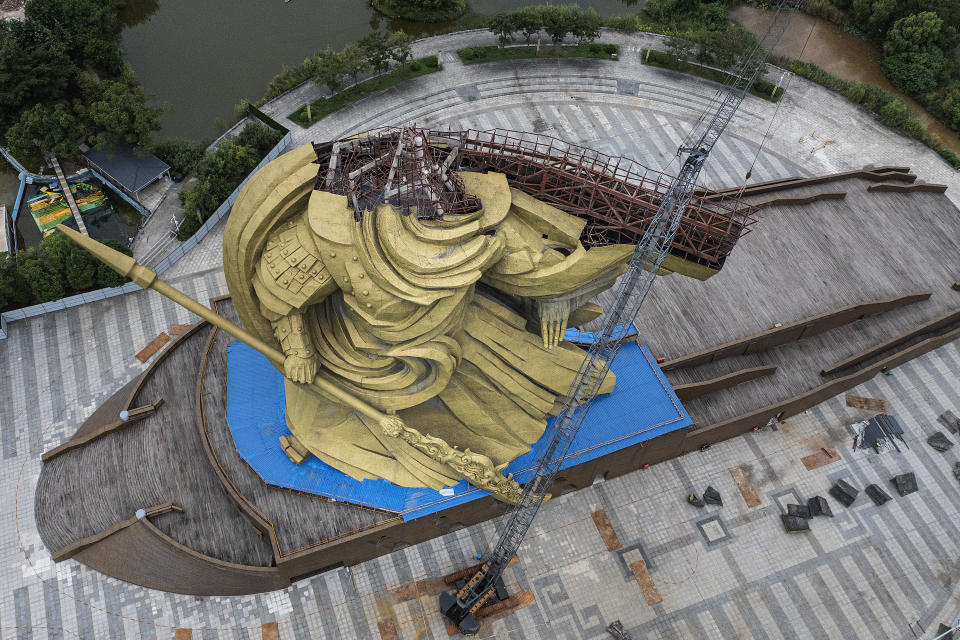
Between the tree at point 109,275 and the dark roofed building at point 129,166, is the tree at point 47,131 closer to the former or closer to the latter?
the dark roofed building at point 129,166

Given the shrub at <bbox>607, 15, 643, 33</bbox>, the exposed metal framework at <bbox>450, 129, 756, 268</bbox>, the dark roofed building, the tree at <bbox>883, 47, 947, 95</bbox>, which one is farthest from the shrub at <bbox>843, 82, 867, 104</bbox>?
the dark roofed building

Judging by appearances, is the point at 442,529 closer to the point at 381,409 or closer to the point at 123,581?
the point at 381,409

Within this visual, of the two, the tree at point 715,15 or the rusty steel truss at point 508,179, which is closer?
the rusty steel truss at point 508,179

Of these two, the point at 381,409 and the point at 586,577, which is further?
the point at 586,577

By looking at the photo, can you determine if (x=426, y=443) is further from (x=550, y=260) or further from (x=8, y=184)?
(x=8, y=184)

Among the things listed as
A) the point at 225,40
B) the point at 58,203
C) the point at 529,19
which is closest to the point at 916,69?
the point at 529,19

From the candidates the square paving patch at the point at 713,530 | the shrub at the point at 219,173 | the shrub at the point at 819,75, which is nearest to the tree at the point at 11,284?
the shrub at the point at 219,173

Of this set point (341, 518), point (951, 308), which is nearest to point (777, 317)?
point (951, 308)

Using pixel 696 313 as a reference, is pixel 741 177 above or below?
above
